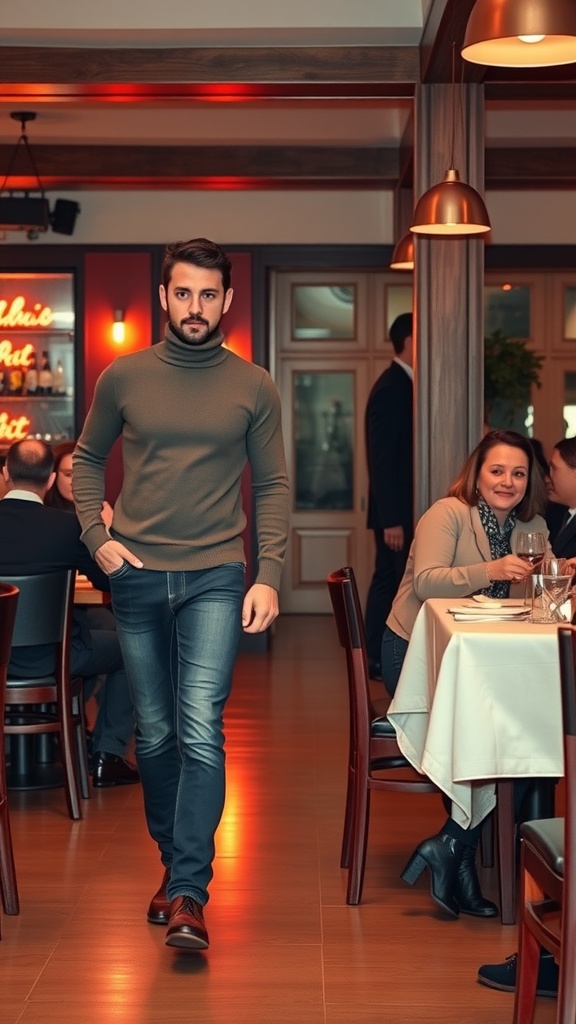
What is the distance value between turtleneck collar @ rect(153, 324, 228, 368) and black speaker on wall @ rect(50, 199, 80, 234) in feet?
20.7

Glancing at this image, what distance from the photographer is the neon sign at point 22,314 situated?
9.72 meters

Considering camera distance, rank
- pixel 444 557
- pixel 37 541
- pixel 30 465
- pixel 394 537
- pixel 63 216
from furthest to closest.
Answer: pixel 63 216 < pixel 394 537 < pixel 30 465 < pixel 37 541 < pixel 444 557

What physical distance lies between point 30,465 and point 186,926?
210 centimetres

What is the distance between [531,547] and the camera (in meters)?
3.86

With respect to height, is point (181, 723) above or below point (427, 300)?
below

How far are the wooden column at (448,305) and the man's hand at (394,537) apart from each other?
143 cm

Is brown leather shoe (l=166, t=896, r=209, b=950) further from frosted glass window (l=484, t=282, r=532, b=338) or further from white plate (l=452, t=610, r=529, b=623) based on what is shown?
frosted glass window (l=484, t=282, r=532, b=338)

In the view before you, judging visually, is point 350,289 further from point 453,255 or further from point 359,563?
point 453,255

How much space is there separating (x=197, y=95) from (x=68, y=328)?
12.1ft

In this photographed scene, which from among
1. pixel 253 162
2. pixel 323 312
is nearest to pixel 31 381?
pixel 253 162

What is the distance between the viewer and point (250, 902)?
3848 mm

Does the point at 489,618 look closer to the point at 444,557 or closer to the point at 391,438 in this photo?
the point at 444,557

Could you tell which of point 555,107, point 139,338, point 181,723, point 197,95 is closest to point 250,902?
point 181,723

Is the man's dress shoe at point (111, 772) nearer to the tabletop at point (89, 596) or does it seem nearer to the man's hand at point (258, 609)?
the tabletop at point (89, 596)
